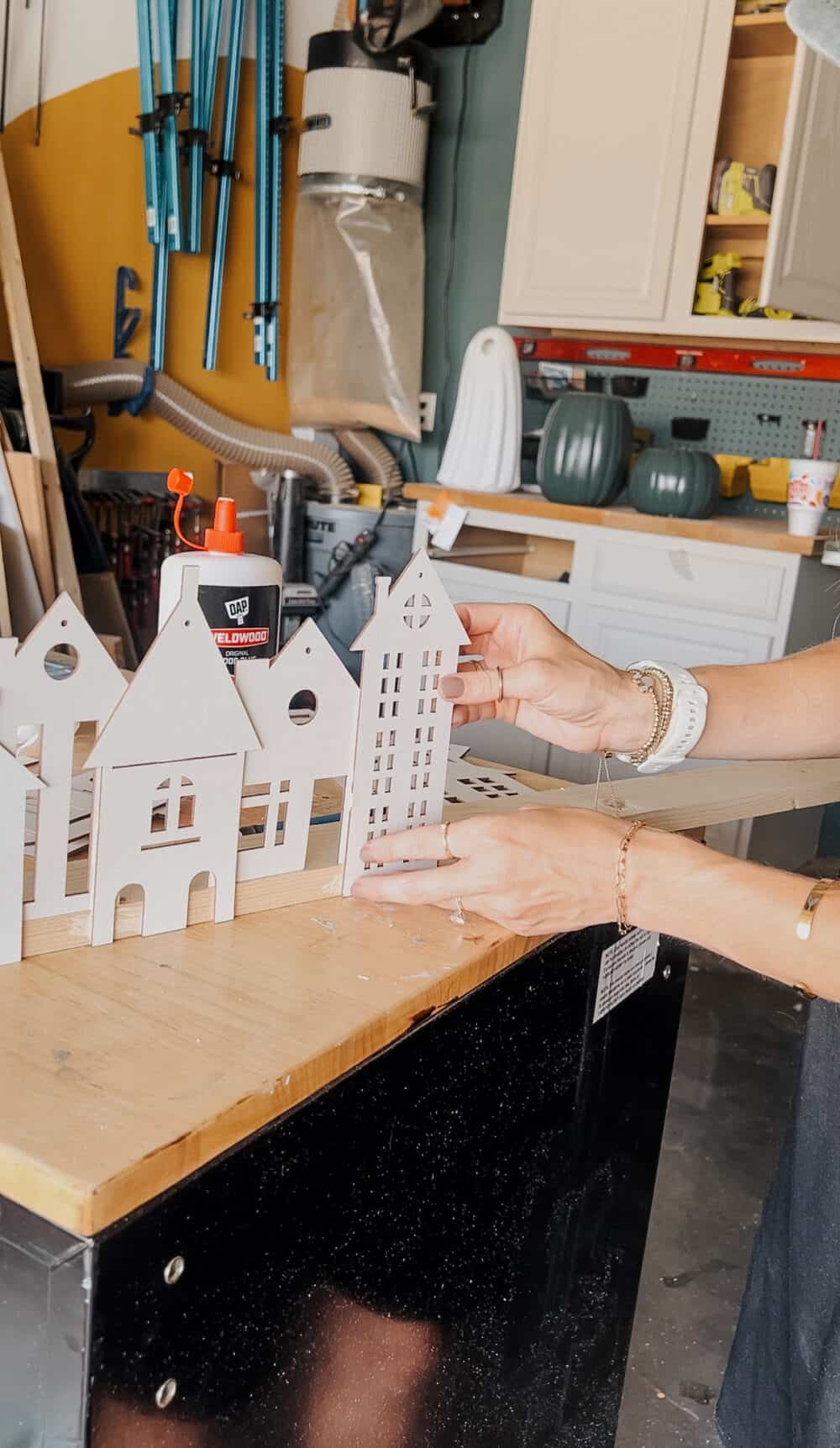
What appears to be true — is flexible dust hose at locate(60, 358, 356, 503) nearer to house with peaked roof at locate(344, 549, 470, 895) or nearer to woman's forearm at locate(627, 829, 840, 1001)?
house with peaked roof at locate(344, 549, 470, 895)

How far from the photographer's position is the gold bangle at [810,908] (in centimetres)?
81

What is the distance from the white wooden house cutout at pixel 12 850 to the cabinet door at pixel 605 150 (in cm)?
264

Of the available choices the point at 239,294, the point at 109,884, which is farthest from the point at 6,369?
the point at 109,884

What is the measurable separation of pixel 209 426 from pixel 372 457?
616mm

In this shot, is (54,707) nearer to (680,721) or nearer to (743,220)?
(680,721)

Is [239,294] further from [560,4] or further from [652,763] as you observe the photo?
[652,763]

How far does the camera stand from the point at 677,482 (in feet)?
9.30

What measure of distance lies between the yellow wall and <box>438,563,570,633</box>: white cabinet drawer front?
0.83 metres

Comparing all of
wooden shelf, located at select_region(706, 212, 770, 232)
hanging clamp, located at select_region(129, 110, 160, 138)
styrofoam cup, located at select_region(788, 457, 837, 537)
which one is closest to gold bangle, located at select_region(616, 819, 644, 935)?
styrofoam cup, located at select_region(788, 457, 837, 537)

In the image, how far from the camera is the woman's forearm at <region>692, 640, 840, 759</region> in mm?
1172

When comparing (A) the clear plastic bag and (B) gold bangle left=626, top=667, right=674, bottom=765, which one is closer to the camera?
(B) gold bangle left=626, top=667, right=674, bottom=765

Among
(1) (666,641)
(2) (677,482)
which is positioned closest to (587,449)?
(2) (677,482)

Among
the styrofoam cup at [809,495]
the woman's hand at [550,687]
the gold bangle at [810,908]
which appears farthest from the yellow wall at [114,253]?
the gold bangle at [810,908]

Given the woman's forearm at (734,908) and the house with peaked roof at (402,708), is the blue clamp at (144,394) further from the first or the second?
the woman's forearm at (734,908)
